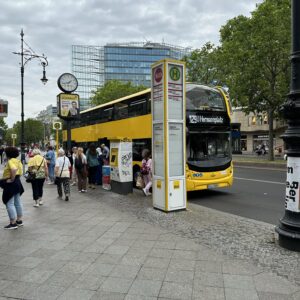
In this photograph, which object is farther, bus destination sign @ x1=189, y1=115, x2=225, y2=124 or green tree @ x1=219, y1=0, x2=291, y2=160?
green tree @ x1=219, y1=0, x2=291, y2=160

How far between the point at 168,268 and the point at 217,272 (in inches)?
25.1

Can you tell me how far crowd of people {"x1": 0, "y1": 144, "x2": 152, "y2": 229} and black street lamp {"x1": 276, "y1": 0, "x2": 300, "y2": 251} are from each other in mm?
5065

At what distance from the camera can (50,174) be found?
50.0 feet

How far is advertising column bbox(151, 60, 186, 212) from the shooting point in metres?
8.28

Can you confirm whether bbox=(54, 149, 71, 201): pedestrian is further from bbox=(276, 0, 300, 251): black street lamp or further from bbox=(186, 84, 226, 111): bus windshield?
bbox=(276, 0, 300, 251): black street lamp

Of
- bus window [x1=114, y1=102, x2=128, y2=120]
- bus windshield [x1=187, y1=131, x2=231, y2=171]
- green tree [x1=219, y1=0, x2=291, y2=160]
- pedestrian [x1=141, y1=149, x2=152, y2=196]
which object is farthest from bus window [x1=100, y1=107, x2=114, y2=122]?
green tree [x1=219, y1=0, x2=291, y2=160]

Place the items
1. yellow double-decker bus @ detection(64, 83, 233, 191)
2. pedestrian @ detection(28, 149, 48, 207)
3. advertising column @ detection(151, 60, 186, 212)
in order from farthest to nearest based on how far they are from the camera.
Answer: yellow double-decker bus @ detection(64, 83, 233, 191), pedestrian @ detection(28, 149, 48, 207), advertising column @ detection(151, 60, 186, 212)

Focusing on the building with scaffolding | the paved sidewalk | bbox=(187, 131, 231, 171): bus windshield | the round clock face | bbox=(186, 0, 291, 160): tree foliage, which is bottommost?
the paved sidewalk

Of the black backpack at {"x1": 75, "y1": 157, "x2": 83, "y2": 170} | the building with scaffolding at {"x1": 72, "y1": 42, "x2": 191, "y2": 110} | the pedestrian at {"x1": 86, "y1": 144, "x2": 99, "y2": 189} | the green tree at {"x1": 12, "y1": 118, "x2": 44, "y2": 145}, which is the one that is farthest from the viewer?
the building with scaffolding at {"x1": 72, "y1": 42, "x2": 191, "y2": 110}

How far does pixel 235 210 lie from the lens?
9.24 meters

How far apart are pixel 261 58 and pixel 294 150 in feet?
67.2

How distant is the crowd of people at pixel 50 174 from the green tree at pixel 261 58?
14.1 meters

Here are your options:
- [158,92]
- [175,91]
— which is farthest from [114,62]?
[175,91]

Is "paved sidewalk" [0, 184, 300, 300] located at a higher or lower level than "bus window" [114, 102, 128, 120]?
lower
